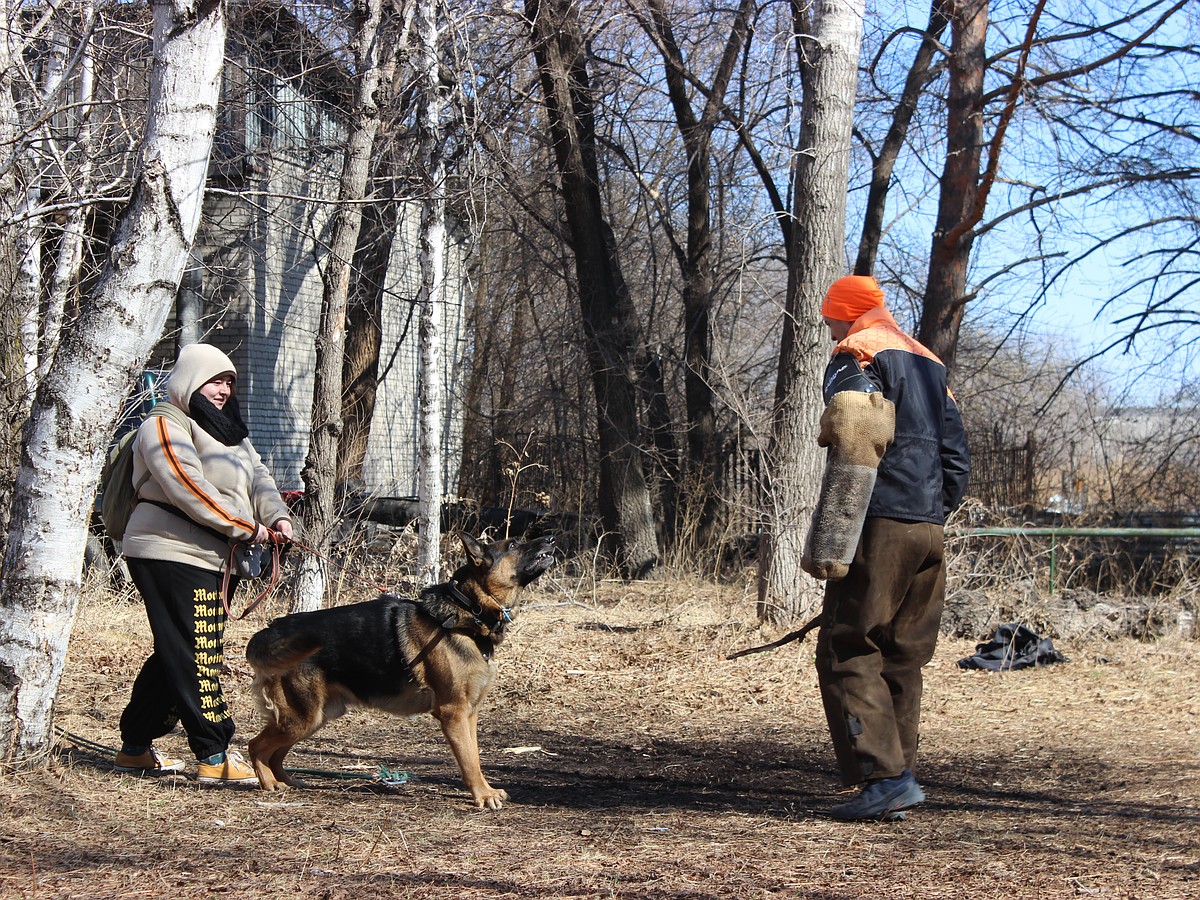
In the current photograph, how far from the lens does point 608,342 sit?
1422 cm

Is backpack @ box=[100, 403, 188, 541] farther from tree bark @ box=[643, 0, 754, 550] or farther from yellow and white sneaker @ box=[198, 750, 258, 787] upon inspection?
tree bark @ box=[643, 0, 754, 550]

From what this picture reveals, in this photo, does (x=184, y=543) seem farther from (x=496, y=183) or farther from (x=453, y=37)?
(x=496, y=183)

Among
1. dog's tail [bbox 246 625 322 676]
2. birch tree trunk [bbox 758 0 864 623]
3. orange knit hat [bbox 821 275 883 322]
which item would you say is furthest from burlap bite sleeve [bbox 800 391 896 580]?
birch tree trunk [bbox 758 0 864 623]

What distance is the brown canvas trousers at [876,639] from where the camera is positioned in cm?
453

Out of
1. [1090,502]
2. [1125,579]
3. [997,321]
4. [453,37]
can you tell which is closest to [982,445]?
[1090,502]

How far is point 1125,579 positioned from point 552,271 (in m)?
8.09

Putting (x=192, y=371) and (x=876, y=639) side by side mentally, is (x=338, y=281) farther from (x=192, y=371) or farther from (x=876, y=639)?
(x=876, y=639)

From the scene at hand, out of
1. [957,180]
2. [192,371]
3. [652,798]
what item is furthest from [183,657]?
[957,180]

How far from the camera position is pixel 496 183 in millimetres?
11922

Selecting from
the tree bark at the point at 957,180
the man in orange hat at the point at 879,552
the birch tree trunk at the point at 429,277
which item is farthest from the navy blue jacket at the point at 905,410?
the tree bark at the point at 957,180

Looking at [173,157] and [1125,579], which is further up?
[173,157]

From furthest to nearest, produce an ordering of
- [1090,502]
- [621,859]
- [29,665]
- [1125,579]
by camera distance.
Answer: [1090,502] < [1125,579] < [29,665] < [621,859]

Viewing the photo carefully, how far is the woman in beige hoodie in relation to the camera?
5.01 metres

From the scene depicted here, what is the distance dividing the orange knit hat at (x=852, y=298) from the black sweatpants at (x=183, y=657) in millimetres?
3197
